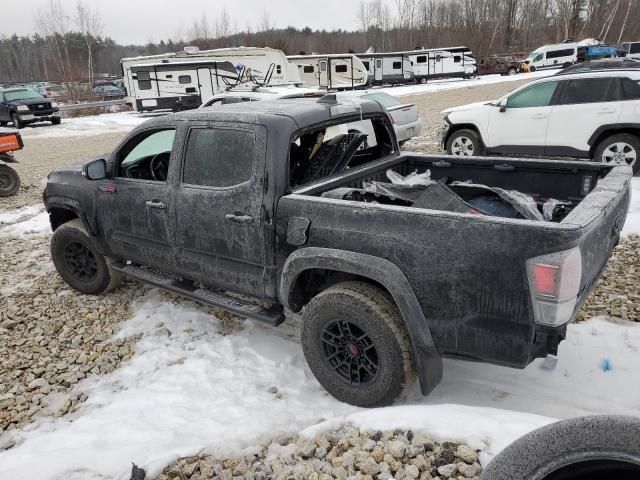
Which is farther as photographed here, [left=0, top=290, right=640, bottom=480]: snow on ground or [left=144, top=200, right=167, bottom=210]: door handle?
[left=144, top=200, right=167, bottom=210]: door handle

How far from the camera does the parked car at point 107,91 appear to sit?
108ft

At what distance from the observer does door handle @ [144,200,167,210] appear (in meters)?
3.93

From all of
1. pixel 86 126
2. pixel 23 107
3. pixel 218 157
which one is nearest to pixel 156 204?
pixel 218 157

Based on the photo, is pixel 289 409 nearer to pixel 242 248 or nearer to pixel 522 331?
pixel 242 248

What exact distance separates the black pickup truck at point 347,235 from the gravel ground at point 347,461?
434mm

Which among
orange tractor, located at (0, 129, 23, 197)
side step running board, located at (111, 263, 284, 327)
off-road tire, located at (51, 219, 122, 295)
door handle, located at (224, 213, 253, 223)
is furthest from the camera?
orange tractor, located at (0, 129, 23, 197)

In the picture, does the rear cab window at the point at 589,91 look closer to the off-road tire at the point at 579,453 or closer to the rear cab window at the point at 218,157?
the rear cab window at the point at 218,157

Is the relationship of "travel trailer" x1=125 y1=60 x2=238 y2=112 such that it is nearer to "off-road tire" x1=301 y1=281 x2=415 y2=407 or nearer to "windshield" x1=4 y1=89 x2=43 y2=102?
"windshield" x1=4 y1=89 x2=43 y2=102

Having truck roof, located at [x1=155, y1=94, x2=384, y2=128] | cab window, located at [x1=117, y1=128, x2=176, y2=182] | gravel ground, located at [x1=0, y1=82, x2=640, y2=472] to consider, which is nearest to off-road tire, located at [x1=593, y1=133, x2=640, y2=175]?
gravel ground, located at [x1=0, y1=82, x2=640, y2=472]

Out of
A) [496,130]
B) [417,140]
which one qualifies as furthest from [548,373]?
[417,140]

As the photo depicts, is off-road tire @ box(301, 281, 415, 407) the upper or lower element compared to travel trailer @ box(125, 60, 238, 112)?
lower

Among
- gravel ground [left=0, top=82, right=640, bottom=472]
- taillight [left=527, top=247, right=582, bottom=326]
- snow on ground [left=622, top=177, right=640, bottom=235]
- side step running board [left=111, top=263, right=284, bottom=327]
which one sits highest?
taillight [left=527, top=247, right=582, bottom=326]

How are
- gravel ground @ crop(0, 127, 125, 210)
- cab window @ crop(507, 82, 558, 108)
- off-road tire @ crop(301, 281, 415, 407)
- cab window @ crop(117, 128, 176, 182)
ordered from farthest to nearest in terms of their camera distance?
gravel ground @ crop(0, 127, 125, 210) < cab window @ crop(507, 82, 558, 108) < cab window @ crop(117, 128, 176, 182) < off-road tire @ crop(301, 281, 415, 407)

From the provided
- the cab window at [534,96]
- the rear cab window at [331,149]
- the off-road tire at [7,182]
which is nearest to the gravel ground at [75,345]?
the rear cab window at [331,149]
